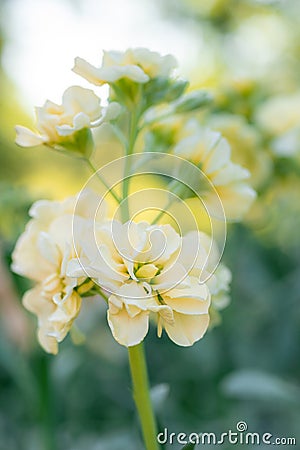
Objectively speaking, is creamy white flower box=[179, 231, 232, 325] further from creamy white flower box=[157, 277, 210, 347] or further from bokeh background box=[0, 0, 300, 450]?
bokeh background box=[0, 0, 300, 450]

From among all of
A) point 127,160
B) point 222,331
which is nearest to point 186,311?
point 127,160

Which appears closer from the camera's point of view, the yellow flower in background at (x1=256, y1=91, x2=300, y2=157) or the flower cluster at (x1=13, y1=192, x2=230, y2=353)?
the flower cluster at (x1=13, y1=192, x2=230, y2=353)

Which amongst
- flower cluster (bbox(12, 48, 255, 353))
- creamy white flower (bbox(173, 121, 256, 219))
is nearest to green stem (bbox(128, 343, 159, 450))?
flower cluster (bbox(12, 48, 255, 353))

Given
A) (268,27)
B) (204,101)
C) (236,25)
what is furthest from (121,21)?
(204,101)

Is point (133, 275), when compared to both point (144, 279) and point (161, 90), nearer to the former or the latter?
point (144, 279)

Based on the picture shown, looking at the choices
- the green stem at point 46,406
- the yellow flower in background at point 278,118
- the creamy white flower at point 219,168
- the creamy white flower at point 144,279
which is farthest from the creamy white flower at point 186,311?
the yellow flower in background at point 278,118

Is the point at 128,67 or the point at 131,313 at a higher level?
the point at 128,67

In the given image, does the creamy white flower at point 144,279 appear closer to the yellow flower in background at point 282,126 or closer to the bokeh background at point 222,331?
the bokeh background at point 222,331
